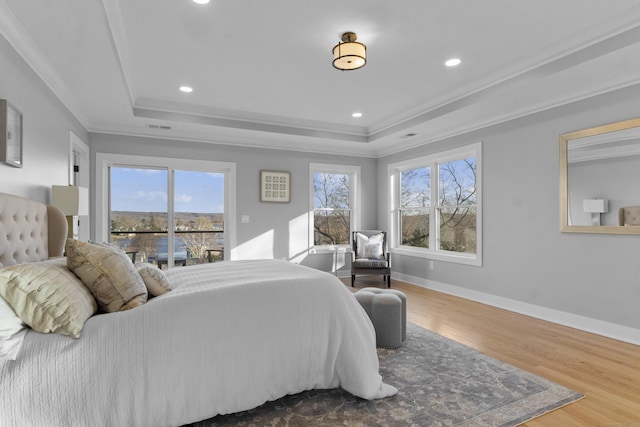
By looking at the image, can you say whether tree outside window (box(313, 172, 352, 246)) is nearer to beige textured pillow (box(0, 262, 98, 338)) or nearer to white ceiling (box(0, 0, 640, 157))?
white ceiling (box(0, 0, 640, 157))

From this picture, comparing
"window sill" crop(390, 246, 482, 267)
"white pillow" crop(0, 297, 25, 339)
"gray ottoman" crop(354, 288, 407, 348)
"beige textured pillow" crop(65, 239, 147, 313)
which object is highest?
"beige textured pillow" crop(65, 239, 147, 313)

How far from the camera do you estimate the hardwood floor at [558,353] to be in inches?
79.8

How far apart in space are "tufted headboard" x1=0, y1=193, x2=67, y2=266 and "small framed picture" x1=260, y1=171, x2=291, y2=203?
312cm

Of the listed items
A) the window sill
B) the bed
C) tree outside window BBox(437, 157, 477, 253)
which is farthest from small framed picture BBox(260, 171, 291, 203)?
the bed

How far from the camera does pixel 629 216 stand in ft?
10.5

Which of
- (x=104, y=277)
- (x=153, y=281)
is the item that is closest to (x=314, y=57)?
(x=153, y=281)

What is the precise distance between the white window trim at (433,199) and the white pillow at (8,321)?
4.63m

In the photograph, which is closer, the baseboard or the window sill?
the baseboard

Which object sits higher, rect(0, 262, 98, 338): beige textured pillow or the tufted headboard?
the tufted headboard

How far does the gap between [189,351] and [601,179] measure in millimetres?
3878

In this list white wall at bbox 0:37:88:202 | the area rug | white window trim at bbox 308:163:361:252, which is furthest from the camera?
white window trim at bbox 308:163:361:252

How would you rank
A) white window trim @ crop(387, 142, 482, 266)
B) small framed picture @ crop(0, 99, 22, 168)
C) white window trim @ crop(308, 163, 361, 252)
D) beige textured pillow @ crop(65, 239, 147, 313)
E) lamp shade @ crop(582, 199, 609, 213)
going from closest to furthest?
beige textured pillow @ crop(65, 239, 147, 313), small framed picture @ crop(0, 99, 22, 168), lamp shade @ crop(582, 199, 609, 213), white window trim @ crop(387, 142, 482, 266), white window trim @ crop(308, 163, 361, 252)

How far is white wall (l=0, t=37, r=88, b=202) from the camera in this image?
7.80ft

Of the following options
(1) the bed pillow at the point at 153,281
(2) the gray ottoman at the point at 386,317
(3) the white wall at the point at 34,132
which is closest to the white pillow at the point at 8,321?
(1) the bed pillow at the point at 153,281
